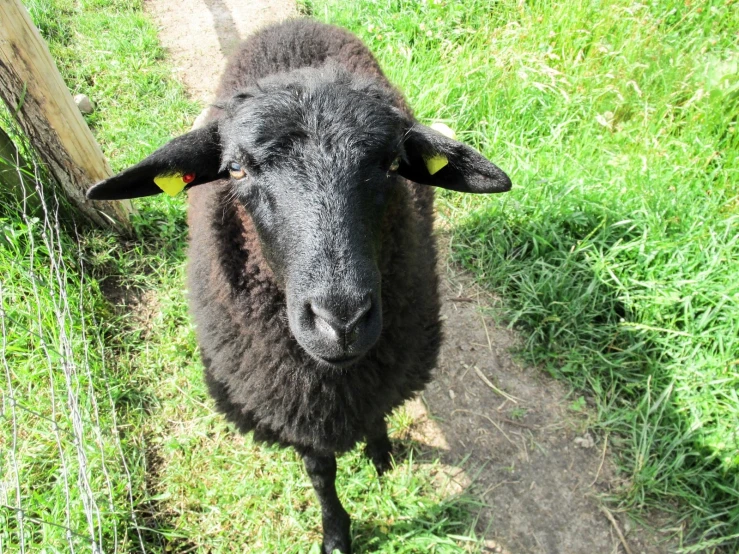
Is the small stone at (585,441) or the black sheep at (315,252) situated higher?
the black sheep at (315,252)

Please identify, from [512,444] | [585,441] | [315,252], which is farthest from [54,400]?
[585,441]

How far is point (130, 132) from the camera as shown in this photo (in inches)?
170

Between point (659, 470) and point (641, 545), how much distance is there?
41 centimetres

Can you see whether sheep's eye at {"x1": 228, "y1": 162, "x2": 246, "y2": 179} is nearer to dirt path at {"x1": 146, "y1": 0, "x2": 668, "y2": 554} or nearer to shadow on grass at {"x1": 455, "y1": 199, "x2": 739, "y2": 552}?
dirt path at {"x1": 146, "y1": 0, "x2": 668, "y2": 554}

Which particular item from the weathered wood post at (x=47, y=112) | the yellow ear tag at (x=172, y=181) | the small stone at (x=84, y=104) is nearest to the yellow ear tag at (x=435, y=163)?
the yellow ear tag at (x=172, y=181)

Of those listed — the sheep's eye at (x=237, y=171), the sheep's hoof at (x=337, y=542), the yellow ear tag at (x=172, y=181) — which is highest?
the sheep's eye at (x=237, y=171)

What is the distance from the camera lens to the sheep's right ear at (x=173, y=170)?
6.22ft

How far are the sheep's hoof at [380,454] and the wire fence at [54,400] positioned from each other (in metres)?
1.21

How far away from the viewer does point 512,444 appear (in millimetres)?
3020

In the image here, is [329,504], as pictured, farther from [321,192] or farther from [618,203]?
[618,203]

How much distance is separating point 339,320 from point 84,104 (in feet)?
13.6

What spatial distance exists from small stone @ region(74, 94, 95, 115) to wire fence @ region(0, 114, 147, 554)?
1.42m

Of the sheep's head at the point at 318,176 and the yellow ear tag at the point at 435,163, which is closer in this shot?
the sheep's head at the point at 318,176

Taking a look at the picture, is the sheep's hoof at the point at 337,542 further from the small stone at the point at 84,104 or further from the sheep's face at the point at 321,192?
the small stone at the point at 84,104
